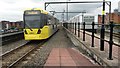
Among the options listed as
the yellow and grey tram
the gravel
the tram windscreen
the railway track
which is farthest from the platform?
the tram windscreen

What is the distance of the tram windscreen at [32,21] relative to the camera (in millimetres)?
20594

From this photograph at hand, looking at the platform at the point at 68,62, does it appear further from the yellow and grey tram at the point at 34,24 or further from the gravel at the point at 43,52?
the yellow and grey tram at the point at 34,24

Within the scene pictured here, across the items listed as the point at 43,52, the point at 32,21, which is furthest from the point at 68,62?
the point at 32,21

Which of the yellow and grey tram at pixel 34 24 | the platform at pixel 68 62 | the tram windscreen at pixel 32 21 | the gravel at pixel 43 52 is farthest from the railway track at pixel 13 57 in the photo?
the tram windscreen at pixel 32 21

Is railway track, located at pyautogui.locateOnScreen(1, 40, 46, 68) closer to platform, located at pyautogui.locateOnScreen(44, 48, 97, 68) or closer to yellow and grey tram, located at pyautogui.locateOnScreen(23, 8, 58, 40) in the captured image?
platform, located at pyautogui.locateOnScreen(44, 48, 97, 68)

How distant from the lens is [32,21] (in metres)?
20.7

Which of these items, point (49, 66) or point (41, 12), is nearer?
point (49, 66)

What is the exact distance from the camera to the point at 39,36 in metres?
20.4

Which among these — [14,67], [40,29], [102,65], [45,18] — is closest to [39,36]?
[40,29]

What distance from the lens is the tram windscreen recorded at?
2059 centimetres

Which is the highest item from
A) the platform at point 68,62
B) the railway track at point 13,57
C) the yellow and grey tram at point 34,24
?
the yellow and grey tram at point 34,24

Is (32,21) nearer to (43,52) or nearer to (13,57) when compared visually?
(43,52)

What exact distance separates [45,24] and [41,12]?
4.43 feet

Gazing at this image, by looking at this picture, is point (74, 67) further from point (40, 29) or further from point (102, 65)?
point (40, 29)
